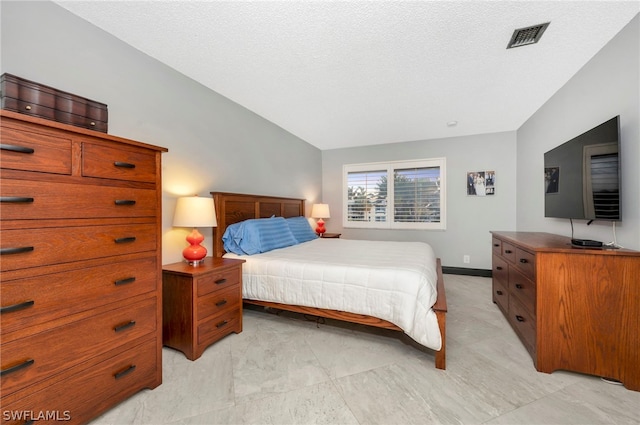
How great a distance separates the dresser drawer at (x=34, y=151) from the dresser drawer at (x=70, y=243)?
0.27 meters

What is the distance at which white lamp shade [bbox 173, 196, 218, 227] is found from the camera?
85.7 inches

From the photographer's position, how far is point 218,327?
6.91ft

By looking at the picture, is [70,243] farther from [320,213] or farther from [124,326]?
[320,213]

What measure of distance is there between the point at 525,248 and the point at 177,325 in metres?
2.79

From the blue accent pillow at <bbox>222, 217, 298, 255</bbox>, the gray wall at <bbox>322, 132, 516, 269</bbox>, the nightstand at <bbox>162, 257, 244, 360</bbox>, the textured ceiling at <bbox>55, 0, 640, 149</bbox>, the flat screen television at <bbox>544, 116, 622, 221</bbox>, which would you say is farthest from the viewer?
the gray wall at <bbox>322, 132, 516, 269</bbox>

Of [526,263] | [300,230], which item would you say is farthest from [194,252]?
[526,263]

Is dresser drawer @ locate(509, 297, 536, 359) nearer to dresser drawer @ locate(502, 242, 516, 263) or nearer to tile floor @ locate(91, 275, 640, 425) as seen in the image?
tile floor @ locate(91, 275, 640, 425)

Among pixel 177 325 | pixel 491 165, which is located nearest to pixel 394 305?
pixel 177 325

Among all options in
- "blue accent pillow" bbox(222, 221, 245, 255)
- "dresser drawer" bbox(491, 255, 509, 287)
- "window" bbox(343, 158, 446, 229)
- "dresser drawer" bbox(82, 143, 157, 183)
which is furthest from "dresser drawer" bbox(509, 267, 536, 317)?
"dresser drawer" bbox(82, 143, 157, 183)

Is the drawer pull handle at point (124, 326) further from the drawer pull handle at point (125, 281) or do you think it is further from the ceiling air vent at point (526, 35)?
the ceiling air vent at point (526, 35)

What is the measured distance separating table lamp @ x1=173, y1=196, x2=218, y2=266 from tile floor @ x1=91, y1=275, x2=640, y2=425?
0.76 m

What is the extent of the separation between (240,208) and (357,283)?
1.75 m

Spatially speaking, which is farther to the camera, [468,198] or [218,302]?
[468,198]

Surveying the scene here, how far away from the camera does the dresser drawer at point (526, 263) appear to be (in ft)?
6.02
